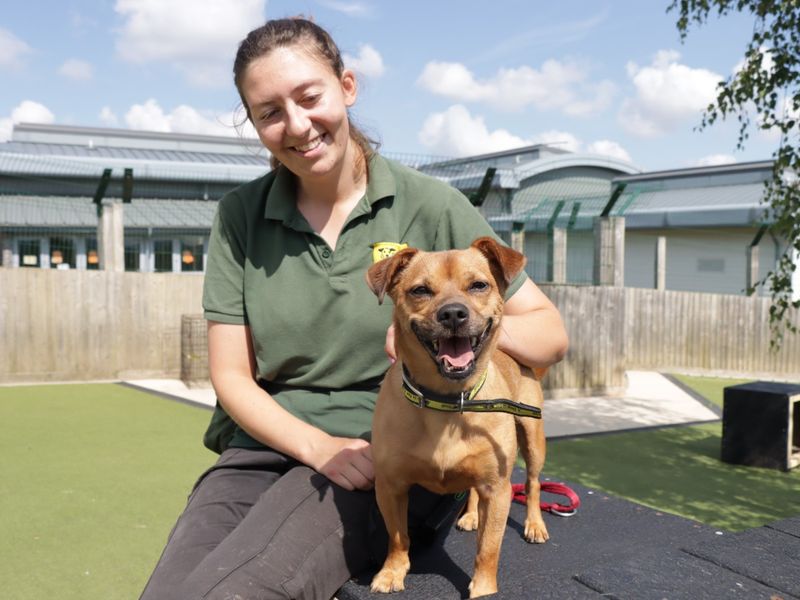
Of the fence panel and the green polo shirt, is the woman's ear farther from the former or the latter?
the fence panel

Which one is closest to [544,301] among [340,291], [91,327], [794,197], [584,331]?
[340,291]

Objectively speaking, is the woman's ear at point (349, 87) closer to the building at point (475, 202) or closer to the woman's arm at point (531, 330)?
the woman's arm at point (531, 330)

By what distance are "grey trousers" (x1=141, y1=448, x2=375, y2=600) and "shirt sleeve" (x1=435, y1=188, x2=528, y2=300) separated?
87cm

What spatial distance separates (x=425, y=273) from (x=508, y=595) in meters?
0.88

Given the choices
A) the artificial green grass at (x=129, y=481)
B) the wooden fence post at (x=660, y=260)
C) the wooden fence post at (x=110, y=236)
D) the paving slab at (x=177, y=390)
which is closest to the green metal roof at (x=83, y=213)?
the wooden fence post at (x=110, y=236)

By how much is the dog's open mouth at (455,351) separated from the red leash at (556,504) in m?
1.00

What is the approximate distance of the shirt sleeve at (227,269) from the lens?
237cm

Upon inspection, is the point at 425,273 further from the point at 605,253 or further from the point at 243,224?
the point at 605,253

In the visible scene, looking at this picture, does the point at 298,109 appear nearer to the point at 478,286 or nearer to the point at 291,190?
the point at 291,190

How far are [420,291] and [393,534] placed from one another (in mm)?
681

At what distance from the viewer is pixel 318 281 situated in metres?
2.28

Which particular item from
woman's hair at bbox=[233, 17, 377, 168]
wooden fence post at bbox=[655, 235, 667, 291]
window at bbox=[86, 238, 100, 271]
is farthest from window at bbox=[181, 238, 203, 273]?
woman's hair at bbox=[233, 17, 377, 168]

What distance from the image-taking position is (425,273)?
2.06m

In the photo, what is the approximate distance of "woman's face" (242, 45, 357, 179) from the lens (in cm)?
217
